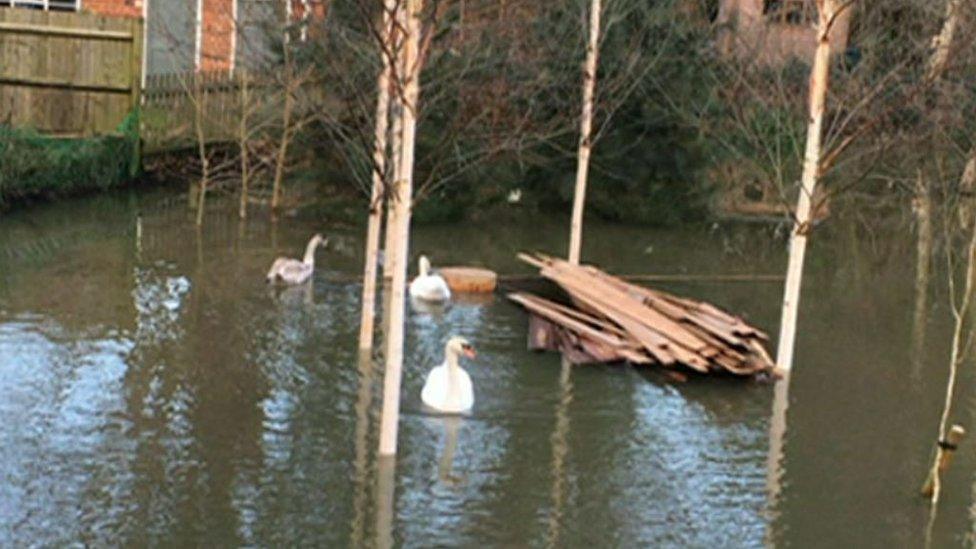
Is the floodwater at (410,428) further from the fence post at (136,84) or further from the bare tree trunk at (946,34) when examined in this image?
the fence post at (136,84)

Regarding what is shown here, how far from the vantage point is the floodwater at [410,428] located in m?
9.48

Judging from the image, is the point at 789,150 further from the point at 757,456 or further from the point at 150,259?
the point at 757,456

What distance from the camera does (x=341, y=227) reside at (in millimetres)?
21844

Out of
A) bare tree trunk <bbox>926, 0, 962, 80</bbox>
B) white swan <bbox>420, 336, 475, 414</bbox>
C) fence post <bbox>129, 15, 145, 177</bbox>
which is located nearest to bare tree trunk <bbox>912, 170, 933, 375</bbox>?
bare tree trunk <bbox>926, 0, 962, 80</bbox>

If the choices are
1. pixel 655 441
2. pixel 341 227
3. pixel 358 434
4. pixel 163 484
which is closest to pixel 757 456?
pixel 655 441

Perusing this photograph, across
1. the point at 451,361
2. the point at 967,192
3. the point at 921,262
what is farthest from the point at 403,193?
the point at 967,192

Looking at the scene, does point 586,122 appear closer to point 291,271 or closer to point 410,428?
point 291,271

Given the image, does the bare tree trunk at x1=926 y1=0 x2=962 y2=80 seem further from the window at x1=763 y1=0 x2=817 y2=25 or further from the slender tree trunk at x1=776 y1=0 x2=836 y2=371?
the slender tree trunk at x1=776 y1=0 x2=836 y2=371

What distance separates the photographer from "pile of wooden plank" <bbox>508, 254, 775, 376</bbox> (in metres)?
13.6

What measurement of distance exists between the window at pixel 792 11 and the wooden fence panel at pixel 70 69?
10.5 m

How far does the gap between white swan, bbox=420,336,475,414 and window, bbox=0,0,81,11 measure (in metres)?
19.7

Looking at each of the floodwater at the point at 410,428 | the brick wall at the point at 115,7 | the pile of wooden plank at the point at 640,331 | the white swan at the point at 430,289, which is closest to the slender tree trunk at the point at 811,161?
the pile of wooden plank at the point at 640,331

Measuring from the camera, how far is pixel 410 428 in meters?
11.5

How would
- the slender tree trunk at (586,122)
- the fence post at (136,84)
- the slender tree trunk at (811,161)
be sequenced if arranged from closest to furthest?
the slender tree trunk at (811,161) < the slender tree trunk at (586,122) < the fence post at (136,84)
